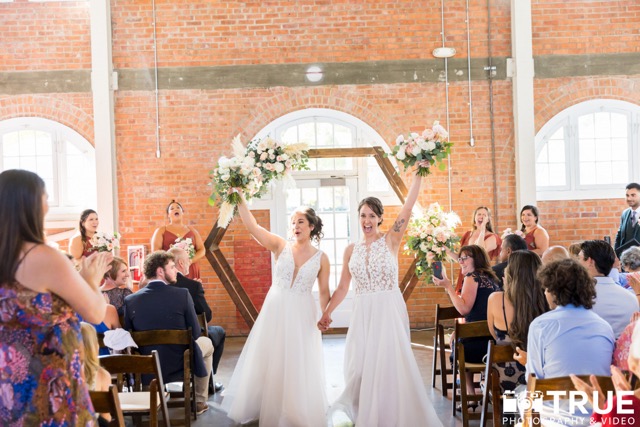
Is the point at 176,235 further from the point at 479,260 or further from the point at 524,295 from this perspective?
the point at 524,295

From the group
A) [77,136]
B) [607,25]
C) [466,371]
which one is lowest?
[466,371]

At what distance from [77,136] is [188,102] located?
1.69m

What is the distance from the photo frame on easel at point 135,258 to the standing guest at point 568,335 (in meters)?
7.04

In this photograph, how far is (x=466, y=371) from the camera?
5918 mm

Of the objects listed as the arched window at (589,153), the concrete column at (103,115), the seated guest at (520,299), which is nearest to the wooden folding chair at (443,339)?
the seated guest at (520,299)

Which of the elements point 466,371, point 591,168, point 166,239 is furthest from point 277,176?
point 591,168

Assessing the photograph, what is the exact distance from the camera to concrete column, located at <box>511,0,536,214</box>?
1011 centimetres

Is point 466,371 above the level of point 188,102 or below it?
below

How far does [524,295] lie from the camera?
4785 millimetres

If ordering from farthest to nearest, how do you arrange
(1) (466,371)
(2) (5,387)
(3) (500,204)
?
(3) (500,204)
(1) (466,371)
(2) (5,387)

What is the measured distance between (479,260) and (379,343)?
1.22 meters

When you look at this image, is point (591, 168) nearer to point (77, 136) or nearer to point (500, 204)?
point (500, 204)

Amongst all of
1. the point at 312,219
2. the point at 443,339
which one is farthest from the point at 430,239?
the point at 312,219

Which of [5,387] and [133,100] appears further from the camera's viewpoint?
[133,100]
